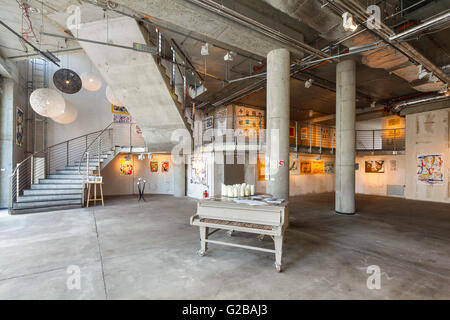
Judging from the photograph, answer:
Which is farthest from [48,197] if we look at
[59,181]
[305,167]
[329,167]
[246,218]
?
[329,167]

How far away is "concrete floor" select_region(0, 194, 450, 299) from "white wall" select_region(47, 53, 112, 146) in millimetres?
5215

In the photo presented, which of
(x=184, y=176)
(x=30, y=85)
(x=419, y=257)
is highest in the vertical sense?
(x=30, y=85)

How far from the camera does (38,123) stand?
9516 mm

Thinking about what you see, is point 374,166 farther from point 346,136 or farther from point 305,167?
point 346,136

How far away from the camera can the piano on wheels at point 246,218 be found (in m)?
3.20

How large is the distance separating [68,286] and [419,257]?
549cm

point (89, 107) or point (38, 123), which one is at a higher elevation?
point (89, 107)

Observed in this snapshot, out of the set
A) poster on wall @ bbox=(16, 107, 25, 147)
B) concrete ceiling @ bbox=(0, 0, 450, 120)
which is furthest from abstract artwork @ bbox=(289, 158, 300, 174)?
poster on wall @ bbox=(16, 107, 25, 147)

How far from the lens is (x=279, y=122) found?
5352 millimetres

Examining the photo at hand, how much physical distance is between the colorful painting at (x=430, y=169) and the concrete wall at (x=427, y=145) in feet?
0.41

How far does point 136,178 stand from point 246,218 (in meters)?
10.5

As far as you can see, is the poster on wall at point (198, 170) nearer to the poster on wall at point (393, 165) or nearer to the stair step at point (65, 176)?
the stair step at point (65, 176)

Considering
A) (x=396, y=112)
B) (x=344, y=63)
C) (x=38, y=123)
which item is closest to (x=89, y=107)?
(x=38, y=123)

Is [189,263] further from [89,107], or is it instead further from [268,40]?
[89,107]
